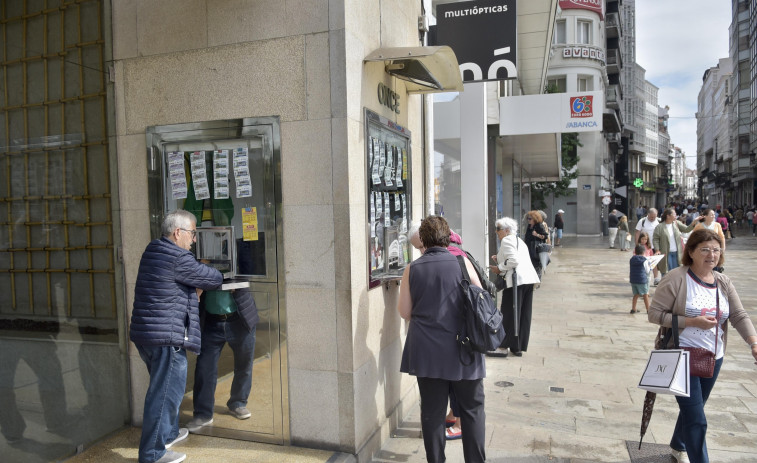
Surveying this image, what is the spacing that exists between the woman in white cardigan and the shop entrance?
3.40 m

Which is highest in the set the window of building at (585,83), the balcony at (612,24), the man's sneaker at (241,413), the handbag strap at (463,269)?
the balcony at (612,24)

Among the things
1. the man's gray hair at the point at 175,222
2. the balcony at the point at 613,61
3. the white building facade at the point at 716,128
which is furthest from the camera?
the white building facade at the point at 716,128

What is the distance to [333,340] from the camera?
12.5 feet

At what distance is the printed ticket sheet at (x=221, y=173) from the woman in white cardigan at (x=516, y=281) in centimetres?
360

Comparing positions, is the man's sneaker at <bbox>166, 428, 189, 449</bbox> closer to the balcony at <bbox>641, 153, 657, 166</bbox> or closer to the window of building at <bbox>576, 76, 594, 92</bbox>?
the window of building at <bbox>576, 76, 594, 92</bbox>

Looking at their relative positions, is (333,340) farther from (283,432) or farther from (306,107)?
(306,107)

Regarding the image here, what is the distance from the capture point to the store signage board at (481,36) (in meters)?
6.38

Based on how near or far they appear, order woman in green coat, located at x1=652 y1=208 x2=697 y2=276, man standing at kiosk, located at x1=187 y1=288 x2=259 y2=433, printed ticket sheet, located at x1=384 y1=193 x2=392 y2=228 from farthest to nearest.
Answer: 1. woman in green coat, located at x1=652 y1=208 x2=697 y2=276
2. printed ticket sheet, located at x1=384 y1=193 x2=392 y2=228
3. man standing at kiosk, located at x1=187 y1=288 x2=259 y2=433

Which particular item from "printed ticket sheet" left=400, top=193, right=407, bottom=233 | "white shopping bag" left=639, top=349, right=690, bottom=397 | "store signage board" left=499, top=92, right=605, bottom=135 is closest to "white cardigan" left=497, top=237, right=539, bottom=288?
"printed ticket sheet" left=400, top=193, right=407, bottom=233

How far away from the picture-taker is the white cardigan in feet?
21.4

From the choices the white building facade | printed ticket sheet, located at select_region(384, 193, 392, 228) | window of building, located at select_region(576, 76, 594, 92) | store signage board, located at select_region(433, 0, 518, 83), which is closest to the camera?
printed ticket sheet, located at select_region(384, 193, 392, 228)

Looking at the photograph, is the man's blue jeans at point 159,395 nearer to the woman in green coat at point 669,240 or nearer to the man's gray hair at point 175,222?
the man's gray hair at point 175,222

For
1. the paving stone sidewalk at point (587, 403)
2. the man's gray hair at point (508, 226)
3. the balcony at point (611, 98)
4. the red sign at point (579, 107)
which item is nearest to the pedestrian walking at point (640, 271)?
the paving stone sidewalk at point (587, 403)

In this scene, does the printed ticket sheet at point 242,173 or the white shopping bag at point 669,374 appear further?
the printed ticket sheet at point 242,173
